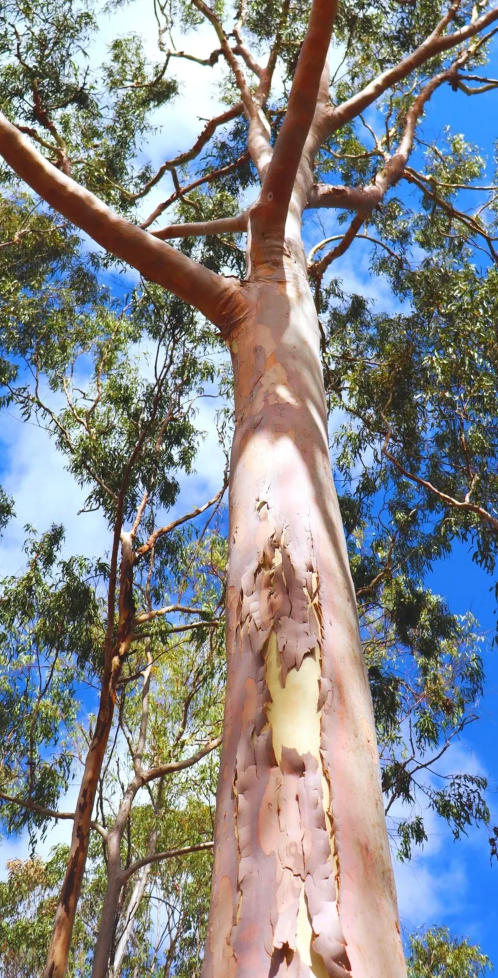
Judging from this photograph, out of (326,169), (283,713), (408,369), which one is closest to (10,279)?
(326,169)

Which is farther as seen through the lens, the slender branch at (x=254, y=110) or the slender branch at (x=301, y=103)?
the slender branch at (x=254, y=110)

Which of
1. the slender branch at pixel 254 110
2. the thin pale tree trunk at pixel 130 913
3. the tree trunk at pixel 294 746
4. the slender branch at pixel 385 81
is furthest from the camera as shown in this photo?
the thin pale tree trunk at pixel 130 913

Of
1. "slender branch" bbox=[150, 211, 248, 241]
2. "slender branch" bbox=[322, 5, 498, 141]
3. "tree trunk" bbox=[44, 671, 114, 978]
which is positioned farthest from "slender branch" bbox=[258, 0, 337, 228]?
"tree trunk" bbox=[44, 671, 114, 978]

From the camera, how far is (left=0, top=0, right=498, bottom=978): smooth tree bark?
81 centimetres

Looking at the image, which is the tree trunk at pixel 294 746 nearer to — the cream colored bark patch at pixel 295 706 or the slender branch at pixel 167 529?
the cream colored bark patch at pixel 295 706

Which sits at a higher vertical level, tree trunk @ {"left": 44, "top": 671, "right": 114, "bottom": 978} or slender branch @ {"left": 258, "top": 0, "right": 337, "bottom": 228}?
slender branch @ {"left": 258, "top": 0, "right": 337, "bottom": 228}

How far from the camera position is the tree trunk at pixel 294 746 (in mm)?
796

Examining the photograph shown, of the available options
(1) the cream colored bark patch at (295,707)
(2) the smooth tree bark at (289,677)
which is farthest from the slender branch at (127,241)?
(1) the cream colored bark patch at (295,707)

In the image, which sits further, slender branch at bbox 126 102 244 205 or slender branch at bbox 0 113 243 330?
slender branch at bbox 126 102 244 205

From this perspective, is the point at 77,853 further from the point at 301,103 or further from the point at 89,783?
the point at 301,103

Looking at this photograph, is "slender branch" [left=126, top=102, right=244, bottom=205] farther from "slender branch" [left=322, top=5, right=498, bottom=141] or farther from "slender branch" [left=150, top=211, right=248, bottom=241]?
"slender branch" [left=150, top=211, right=248, bottom=241]

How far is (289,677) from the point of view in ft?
3.47

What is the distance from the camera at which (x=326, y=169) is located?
688 centimetres

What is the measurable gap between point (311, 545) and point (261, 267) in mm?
1198
